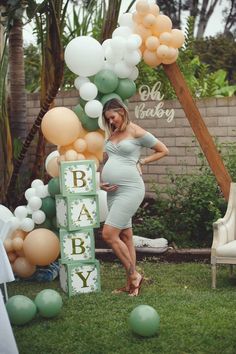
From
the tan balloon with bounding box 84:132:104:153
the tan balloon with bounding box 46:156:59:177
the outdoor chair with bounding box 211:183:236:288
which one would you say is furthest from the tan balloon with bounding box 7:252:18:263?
the outdoor chair with bounding box 211:183:236:288

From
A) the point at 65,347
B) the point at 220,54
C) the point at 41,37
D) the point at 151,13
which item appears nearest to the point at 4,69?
the point at 41,37

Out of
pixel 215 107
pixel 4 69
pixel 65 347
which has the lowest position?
pixel 65 347

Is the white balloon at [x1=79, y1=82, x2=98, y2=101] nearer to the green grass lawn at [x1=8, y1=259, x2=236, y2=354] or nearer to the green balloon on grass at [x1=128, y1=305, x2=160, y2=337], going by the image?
the green grass lawn at [x1=8, y1=259, x2=236, y2=354]

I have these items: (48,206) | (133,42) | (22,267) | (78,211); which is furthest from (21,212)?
(133,42)

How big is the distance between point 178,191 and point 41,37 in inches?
96.6

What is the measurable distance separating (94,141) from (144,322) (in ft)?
7.02

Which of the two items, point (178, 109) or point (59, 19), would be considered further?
point (178, 109)

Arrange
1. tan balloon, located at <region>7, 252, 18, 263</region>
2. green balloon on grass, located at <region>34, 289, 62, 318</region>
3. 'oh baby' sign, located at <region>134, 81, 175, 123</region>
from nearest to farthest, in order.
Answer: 1. green balloon on grass, located at <region>34, 289, 62, 318</region>
2. tan balloon, located at <region>7, 252, 18, 263</region>
3. 'oh baby' sign, located at <region>134, 81, 175, 123</region>

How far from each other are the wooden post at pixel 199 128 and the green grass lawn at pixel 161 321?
99 centimetres

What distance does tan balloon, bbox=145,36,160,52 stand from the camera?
20.5ft

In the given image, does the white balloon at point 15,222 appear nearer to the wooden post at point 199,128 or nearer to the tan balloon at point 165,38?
the wooden post at point 199,128

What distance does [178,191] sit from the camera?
8.02m

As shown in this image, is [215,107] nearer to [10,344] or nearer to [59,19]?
[59,19]

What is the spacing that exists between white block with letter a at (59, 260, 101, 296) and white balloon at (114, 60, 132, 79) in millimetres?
1740
